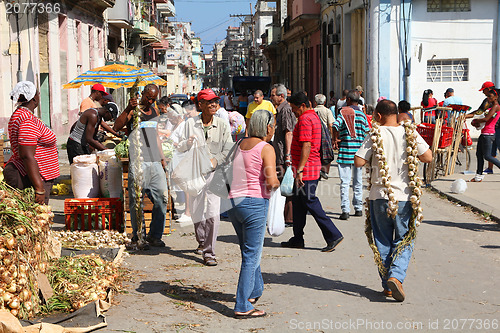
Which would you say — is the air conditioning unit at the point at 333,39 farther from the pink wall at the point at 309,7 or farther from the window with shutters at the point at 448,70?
the window with shutters at the point at 448,70

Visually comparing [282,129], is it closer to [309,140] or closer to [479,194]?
[309,140]

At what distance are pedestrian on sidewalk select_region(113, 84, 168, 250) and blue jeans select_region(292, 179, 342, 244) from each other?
5.20 ft

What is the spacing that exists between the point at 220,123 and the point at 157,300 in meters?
2.55

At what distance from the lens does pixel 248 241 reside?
18.7 feet

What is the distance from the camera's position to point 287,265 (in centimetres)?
749

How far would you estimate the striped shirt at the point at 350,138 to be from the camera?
10172 millimetres

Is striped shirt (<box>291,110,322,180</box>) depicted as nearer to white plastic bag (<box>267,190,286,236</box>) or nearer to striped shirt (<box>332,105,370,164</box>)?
white plastic bag (<box>267,190,286,236</box>)

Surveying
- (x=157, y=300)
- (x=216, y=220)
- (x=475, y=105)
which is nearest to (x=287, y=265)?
(x=216, y=220)

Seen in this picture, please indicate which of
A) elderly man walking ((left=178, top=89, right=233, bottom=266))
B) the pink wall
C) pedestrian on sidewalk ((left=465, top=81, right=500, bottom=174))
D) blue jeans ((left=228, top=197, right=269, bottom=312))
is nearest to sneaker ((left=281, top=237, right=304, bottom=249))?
elderly man walking ((left=178, top=89, right=233, bottom=266))

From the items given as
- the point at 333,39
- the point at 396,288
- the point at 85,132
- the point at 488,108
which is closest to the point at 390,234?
the point at 396,288

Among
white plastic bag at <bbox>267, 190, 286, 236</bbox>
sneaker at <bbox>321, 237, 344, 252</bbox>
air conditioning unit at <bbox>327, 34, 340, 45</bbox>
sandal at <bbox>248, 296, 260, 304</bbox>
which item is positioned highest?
air conditioning unit at <bbox>327, 34, 340, 45</bbox>

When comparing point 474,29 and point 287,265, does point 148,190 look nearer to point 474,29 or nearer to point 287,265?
point 287,265

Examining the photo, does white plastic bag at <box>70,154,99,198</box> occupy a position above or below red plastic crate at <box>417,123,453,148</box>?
below

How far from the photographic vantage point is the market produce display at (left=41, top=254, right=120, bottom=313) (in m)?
5.65
